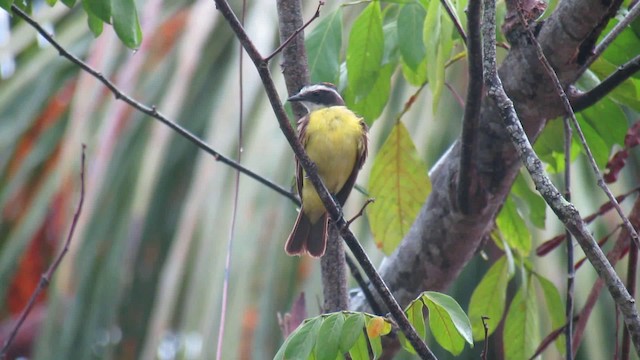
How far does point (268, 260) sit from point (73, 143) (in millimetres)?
1145

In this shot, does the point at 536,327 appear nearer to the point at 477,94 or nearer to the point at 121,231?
the point at 477,94

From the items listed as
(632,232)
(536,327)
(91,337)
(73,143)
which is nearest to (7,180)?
(73,143)

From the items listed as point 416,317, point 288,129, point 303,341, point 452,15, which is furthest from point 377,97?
point 303,341

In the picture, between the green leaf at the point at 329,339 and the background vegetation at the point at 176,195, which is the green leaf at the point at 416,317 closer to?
the green leaf at the point at 329,339

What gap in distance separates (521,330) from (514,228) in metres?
0.37

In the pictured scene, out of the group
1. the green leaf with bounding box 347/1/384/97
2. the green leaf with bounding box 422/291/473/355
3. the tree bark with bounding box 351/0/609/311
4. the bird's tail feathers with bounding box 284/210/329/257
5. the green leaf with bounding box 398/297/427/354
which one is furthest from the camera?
the bird's tail feathers with bounding box 284/210/329/257

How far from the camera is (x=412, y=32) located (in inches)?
97.4

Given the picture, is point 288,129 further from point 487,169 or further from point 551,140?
point 551,140

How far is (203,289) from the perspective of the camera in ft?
12.3

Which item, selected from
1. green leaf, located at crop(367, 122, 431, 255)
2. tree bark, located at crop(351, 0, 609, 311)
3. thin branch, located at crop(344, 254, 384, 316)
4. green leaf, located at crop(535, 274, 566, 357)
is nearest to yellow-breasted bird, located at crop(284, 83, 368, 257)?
green leaf, located at crop(367, 122, 431, 255)

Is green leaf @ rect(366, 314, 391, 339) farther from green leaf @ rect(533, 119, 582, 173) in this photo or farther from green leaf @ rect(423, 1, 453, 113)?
green leaf @ rect(533, 119, 582, 173)

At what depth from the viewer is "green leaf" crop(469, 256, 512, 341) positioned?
9.13 ft

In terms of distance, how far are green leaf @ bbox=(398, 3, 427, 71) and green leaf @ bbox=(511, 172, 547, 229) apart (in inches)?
26.3

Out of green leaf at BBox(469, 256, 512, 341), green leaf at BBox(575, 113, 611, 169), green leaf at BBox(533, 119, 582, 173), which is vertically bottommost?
green leaf at BBox(469, 256, 512, 341)
